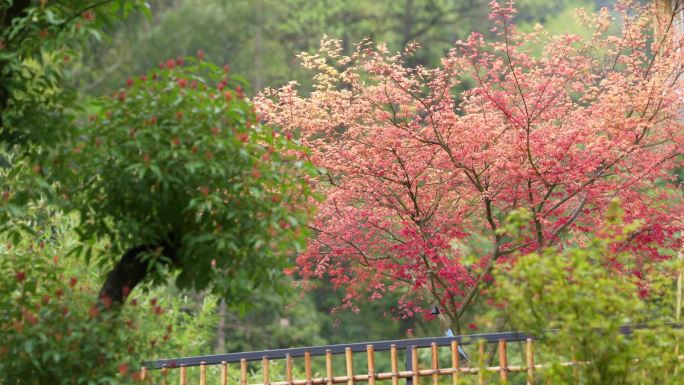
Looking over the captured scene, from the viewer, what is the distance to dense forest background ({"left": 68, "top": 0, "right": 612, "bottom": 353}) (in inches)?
612

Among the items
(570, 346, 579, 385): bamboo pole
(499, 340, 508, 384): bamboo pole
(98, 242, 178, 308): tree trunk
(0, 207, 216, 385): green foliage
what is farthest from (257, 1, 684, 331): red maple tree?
(0, 207, 216, 385): green foliage

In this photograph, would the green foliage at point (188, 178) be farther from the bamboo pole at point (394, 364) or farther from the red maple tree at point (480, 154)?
the red maple tree at point (480, 154)

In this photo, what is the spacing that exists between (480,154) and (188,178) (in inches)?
117

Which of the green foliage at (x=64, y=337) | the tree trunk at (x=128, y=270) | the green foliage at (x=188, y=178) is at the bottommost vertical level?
the green foliage at (x=64, y=337)

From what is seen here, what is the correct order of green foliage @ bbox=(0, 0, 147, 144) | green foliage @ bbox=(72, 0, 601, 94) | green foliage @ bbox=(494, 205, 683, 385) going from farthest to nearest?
1. green foliage @ bbox=(72, 0, 601, 94)
2. green foliage @ bbox=(494, 205, 683, 385)
3. green foliage @ bbox=(0, 0, 147, 144)

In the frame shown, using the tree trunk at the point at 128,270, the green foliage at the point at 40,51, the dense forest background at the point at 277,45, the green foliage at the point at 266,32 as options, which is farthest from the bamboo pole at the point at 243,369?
the green foliage at the point at 266,32

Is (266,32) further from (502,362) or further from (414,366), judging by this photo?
(502,362)

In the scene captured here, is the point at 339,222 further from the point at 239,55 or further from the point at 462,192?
the point at 239,55

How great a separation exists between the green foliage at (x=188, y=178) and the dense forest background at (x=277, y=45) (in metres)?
9.87

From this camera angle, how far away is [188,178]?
164 inches

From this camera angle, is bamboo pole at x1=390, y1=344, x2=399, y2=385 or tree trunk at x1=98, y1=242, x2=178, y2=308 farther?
bamboo pole at x1=390, y1=344, x2=399, y2=385

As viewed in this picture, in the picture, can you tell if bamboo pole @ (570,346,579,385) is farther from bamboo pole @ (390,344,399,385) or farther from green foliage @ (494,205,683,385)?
bamboo pole @ (390,344,399,385)

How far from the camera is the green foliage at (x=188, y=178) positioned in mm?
4129

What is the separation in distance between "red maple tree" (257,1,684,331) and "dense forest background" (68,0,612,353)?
22.6 feet
